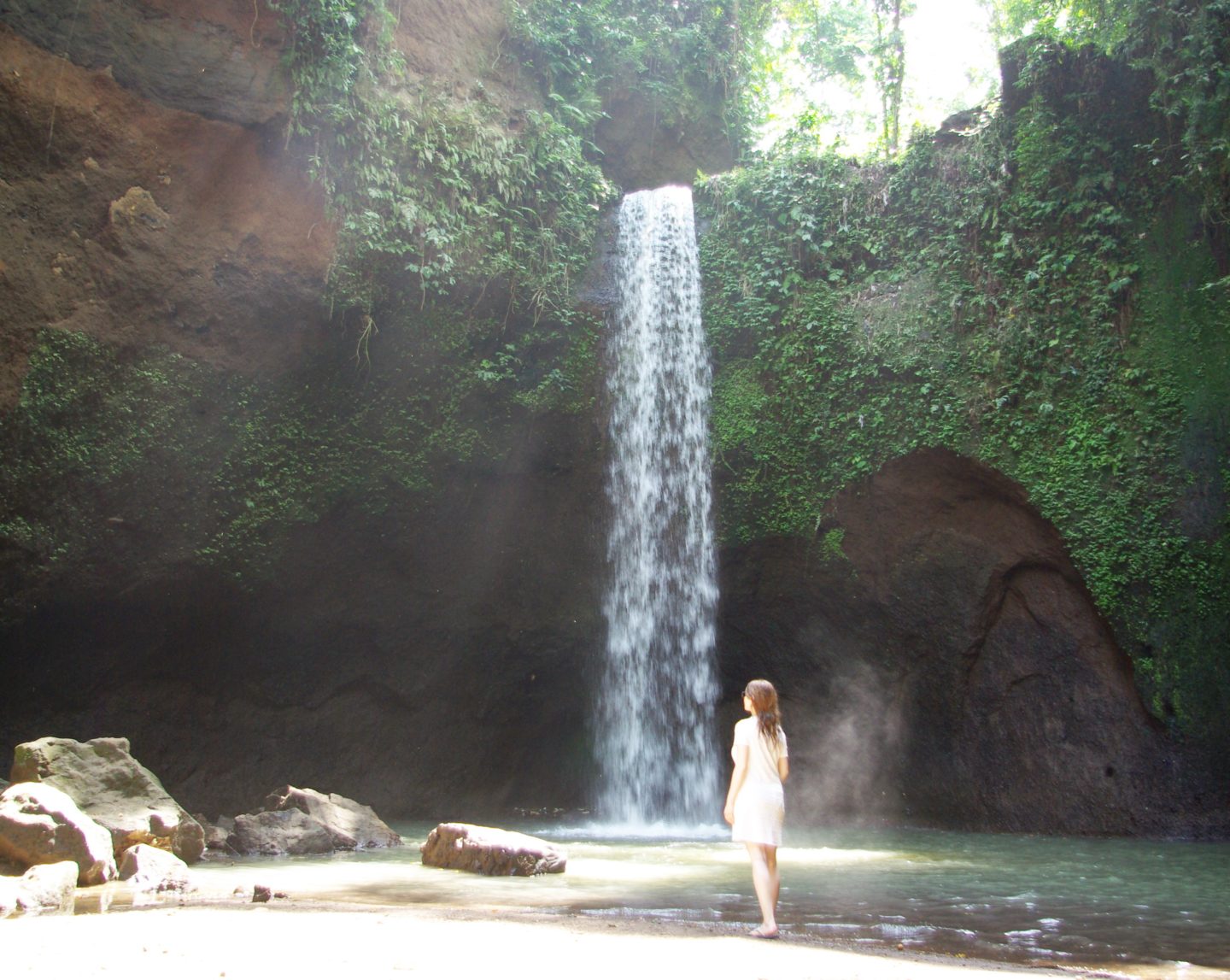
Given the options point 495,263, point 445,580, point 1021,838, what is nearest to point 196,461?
point 445,580

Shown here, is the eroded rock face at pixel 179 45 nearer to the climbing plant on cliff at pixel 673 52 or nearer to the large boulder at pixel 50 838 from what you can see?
the climbing plant on cliff at pixel 673 52

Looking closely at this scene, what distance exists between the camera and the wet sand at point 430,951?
3215 millimetres

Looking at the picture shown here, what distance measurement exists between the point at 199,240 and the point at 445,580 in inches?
191

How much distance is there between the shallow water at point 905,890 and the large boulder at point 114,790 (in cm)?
38

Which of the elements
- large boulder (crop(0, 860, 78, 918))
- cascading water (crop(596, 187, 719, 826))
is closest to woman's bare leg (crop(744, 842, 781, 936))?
large boulder (crop(0, 860, 78, 918))

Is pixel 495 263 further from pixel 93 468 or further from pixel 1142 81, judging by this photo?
pixel 1142 81

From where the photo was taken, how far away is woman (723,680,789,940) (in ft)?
14.3

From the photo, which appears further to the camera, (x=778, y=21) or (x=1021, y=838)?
(x=778, y=21)

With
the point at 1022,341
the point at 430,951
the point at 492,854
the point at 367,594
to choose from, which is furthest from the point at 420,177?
the point at 430,951

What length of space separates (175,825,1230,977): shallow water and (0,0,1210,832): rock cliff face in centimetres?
221

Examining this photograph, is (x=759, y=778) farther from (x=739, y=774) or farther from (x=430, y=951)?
(x=430, y=951)

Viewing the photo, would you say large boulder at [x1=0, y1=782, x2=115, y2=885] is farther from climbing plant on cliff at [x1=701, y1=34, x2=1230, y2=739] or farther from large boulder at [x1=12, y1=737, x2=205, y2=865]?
climbing plant on cliff at [x1=701, y1=34, x2=1230, y2=739]

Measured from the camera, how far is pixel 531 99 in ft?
45.8

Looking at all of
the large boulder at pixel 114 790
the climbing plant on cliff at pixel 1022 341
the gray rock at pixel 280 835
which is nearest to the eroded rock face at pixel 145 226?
the large boulder at pixel 114 790
